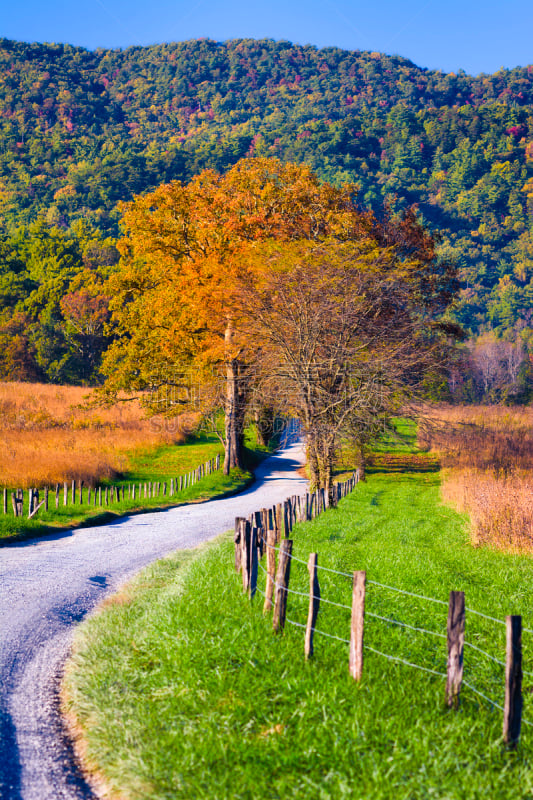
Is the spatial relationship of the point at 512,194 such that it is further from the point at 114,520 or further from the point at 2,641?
the point at 2,641

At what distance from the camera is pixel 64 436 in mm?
33469

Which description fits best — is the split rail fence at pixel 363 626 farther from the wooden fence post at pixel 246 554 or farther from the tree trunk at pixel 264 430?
the tree trunk at pixel 264 430

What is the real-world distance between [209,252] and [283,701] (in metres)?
29.1

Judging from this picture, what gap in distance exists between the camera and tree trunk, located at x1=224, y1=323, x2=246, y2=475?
32.6 m

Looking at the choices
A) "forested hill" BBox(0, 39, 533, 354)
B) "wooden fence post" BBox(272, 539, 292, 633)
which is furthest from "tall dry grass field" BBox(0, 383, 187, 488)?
"forested hill" BBox(0, 39, 533, 354)

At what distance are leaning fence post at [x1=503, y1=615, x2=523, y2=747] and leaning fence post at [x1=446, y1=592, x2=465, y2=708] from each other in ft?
1.68

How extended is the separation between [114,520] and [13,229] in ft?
348

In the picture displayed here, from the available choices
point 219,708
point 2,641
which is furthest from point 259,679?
point 2,641

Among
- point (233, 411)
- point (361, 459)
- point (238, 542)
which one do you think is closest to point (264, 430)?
point (233, 411)

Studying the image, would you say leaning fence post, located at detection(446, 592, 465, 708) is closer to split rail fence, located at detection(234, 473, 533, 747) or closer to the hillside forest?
split rail fence, located at detection(234, 473, 533, 747)

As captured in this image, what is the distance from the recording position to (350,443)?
27.0 m

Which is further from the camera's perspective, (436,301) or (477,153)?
(477,153)

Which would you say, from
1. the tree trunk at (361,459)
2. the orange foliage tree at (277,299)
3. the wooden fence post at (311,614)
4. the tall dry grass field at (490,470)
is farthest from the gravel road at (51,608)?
the tree trunk at (361,459)

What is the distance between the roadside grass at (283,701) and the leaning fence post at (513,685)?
0.13 metres
